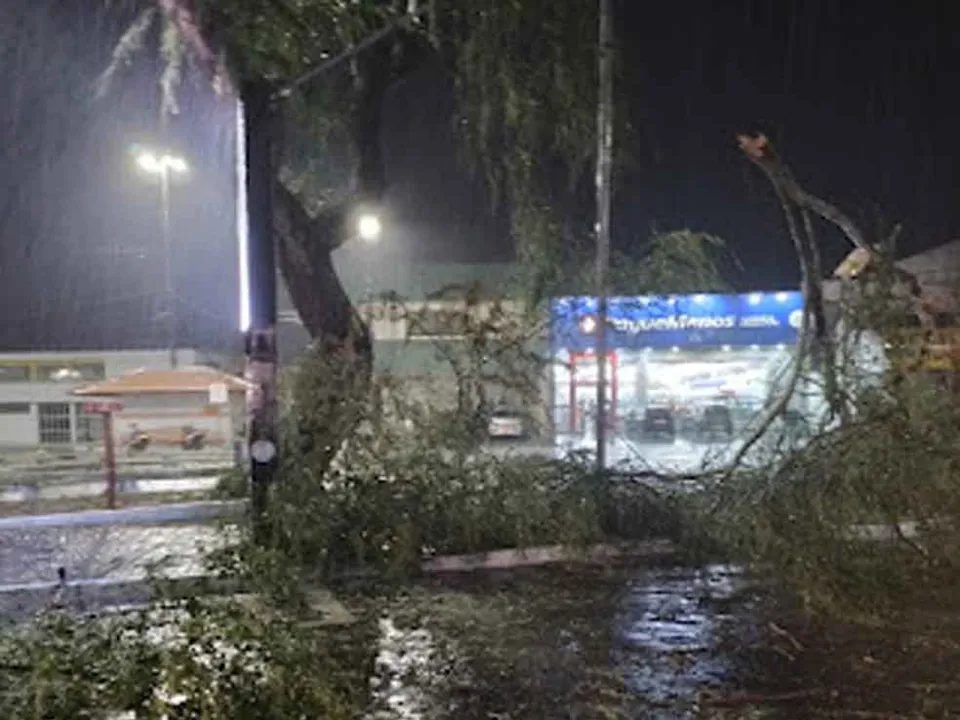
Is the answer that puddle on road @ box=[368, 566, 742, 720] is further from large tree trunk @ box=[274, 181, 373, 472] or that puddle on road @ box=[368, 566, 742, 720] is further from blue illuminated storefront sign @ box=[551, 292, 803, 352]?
blue illuminated storefront sign @ box=[551, 292, 803, 352]

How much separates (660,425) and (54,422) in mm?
18331

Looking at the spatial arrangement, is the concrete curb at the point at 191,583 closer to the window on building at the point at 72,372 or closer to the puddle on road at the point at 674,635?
the puddle on road at the point at 674,635

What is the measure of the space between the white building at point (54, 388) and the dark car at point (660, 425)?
14032mm

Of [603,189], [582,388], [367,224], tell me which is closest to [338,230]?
[367,224]

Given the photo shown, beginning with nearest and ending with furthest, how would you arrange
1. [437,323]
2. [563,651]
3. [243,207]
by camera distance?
1. [563,651]
2. [243,207]
3. [437,323]

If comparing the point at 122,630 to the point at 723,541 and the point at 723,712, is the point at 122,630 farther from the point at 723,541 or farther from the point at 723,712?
the point at 723,541

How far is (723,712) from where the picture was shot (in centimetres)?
691

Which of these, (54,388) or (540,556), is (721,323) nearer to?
(540,556)

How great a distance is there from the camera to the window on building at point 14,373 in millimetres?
34375

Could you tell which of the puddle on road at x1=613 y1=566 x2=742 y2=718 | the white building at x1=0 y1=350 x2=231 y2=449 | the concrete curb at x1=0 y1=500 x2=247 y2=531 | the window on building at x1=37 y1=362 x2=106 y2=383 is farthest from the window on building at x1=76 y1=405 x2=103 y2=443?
the puddle on road at x1=613 y1=566 x2=742 y2=718

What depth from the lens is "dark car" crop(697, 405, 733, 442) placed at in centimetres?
2103

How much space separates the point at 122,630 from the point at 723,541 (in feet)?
21.0

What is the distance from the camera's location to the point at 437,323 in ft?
42.7

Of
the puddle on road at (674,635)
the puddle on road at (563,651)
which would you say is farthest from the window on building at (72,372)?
the puddle on road at (674,635)
